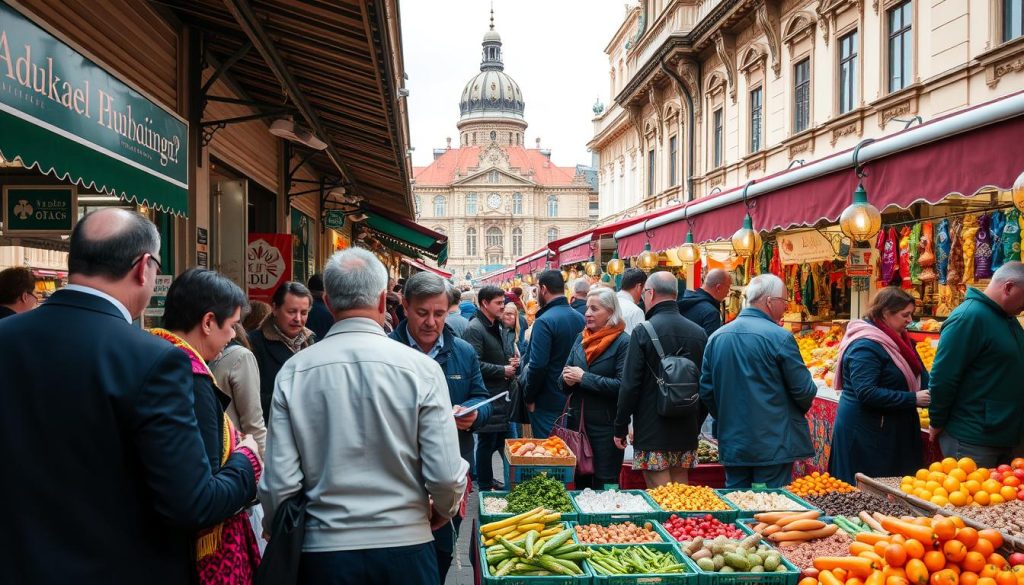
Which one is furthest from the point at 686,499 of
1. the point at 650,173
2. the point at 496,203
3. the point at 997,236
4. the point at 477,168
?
the point at 477,168

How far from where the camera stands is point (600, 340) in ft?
18.2

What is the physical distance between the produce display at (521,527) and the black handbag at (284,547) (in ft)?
5.10

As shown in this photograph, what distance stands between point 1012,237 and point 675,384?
11.0 ft

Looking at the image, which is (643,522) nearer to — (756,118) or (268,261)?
(268,261)

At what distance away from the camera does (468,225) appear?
98.6 metres

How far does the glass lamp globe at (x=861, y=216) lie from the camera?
4.82 meters

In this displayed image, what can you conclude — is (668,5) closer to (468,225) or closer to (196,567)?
(196,567)

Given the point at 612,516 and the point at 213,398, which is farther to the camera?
the point at 612,516

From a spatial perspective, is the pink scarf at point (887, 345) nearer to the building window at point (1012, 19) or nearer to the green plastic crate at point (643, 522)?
the green plastic crate at point (643, 522)

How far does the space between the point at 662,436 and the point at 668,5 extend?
1879 centimetres

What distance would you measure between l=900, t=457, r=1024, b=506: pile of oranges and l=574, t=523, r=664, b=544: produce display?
154cm

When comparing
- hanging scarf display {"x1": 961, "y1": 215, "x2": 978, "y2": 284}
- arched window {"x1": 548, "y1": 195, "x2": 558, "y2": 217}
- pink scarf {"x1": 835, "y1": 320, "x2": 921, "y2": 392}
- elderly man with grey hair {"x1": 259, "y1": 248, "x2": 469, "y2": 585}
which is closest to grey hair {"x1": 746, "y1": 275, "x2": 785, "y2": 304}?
pink scarf {"x1": 835, "y1": 320, "x2": 921, "y2": 392}

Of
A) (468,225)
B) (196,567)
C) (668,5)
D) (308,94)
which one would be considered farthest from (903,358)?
(468,225)

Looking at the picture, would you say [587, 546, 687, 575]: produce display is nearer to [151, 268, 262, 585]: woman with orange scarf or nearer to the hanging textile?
[151, 268, 262, 585]: woman with orange scarf
